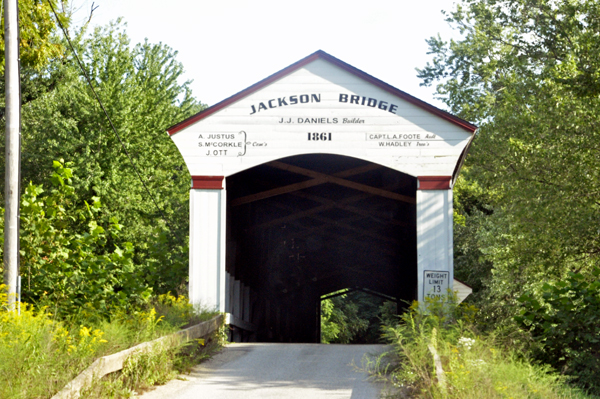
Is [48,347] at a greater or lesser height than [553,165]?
lesser

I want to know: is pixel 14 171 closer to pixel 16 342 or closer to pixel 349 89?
pixel 16 342

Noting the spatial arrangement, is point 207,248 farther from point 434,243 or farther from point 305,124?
point 434,243

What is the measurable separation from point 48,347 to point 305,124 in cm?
888

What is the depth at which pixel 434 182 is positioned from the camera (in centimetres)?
1428

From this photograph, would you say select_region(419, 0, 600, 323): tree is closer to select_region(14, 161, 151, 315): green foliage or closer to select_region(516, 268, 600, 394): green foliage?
select_region(516, 268, 600, 394): green foliage

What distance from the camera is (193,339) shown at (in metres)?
9.99

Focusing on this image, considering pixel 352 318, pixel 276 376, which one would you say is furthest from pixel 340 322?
pixel 276 376

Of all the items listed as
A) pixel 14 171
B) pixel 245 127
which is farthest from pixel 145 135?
pixel 14 171

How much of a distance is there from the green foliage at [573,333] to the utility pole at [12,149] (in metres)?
7.33

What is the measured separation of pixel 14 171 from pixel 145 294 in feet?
9.36

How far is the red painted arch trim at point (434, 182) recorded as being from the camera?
14.2 meters

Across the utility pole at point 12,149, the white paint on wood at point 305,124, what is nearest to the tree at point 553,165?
the white paint on wood at point 305,124

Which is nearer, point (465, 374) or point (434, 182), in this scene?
point (465, 374)

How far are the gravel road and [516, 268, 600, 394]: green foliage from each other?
279cm
